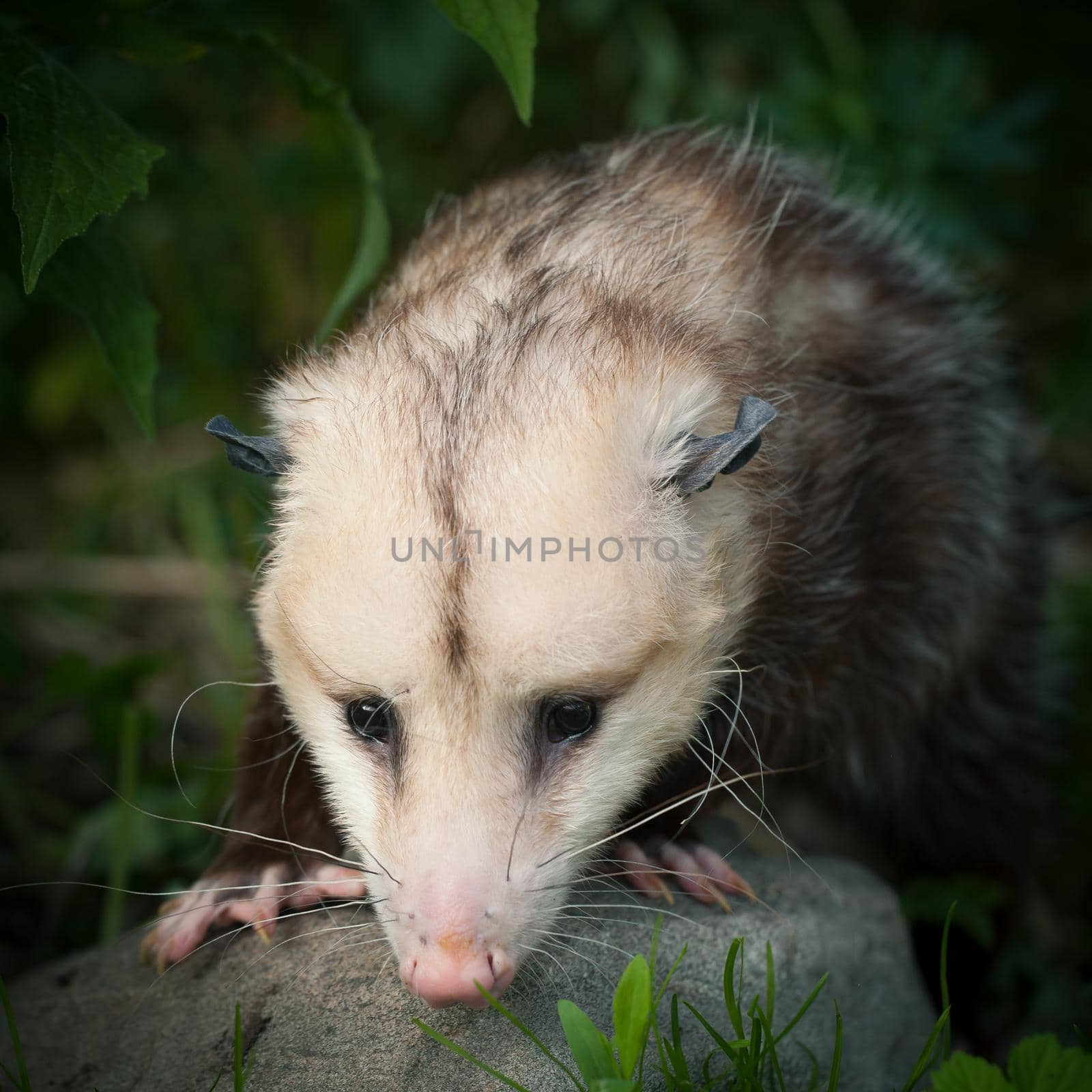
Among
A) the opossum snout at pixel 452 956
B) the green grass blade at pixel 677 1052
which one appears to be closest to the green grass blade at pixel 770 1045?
the green grass blade at pixel 677 1052

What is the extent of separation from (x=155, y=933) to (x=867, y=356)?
1.61m

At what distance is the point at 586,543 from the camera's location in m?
1.44

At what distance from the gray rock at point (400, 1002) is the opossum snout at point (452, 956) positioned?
222 millimetres

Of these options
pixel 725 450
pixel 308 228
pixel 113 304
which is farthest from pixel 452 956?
pixel 308 228

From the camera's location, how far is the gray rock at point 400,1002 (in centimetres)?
156

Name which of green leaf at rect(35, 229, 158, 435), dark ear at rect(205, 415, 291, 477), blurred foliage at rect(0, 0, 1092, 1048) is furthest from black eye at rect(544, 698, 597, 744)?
blurred foliage at rect(0, 0, 1092, 1048)

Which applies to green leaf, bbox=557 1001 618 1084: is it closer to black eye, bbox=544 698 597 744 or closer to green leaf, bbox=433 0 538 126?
black eye, bbox=544 698 597 744

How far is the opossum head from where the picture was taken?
4.58ft

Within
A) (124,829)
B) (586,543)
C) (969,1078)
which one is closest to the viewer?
(969,1078)

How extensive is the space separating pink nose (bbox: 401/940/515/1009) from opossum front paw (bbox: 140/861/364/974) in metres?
0.40

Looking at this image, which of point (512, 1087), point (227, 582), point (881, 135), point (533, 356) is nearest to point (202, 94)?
point (227, 582)

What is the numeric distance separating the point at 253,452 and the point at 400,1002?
2.58 ft

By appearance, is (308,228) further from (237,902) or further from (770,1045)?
(770,1045)

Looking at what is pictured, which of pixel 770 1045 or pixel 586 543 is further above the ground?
pixel 586 543
